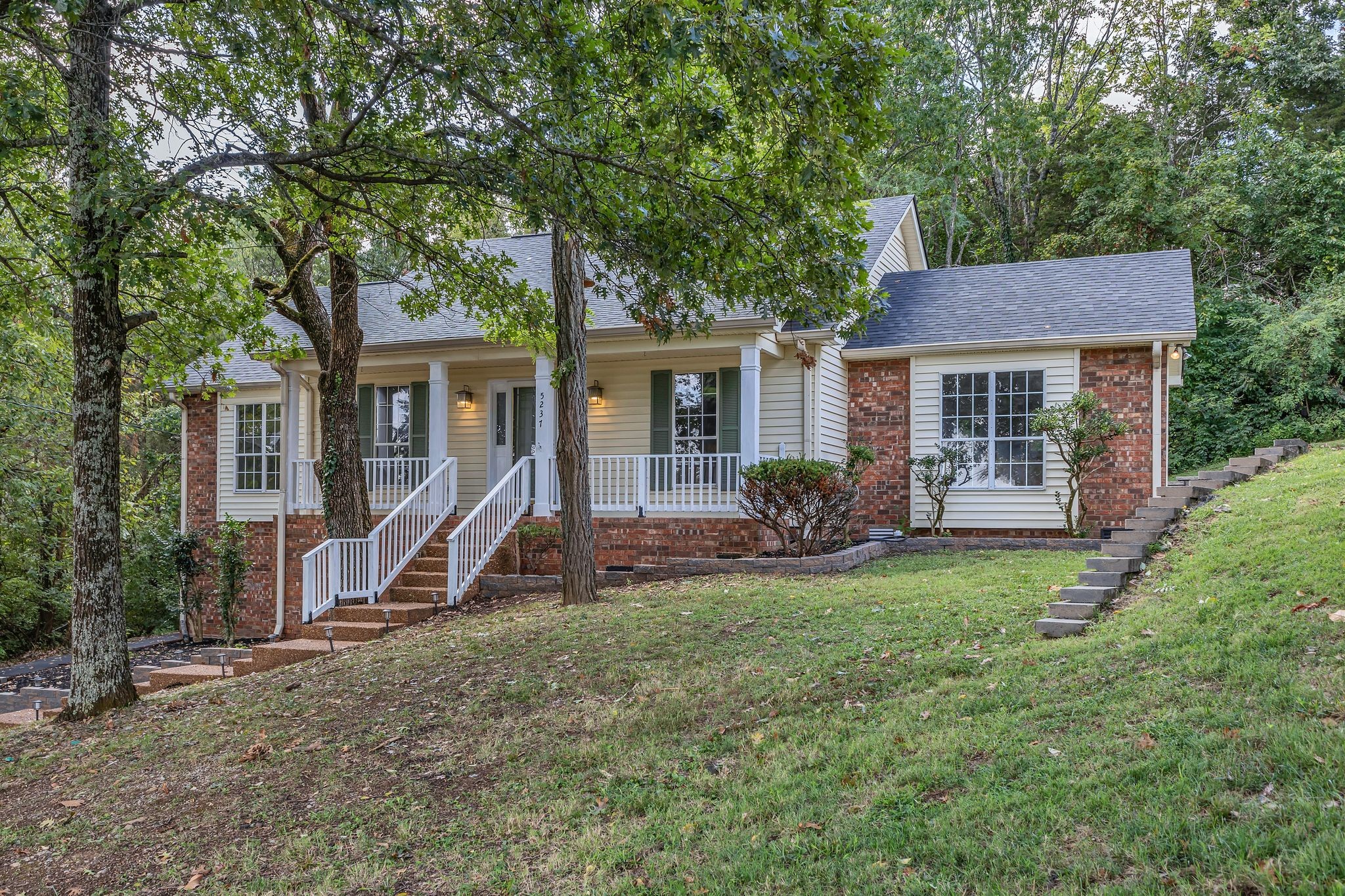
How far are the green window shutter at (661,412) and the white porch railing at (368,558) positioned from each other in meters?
3.44

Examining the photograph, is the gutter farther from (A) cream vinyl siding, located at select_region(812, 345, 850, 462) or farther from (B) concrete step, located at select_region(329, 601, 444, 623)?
(B) concrete step, located at select_region(329, 601, 444, 623)

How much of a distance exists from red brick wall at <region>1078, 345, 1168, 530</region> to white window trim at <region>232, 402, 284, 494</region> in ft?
45.8

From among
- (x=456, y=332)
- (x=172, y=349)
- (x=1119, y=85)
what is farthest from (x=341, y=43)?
(x=1119, y=85)

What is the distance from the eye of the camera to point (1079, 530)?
12852 mm

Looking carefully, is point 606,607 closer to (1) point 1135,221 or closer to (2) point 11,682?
(2) point 11,682

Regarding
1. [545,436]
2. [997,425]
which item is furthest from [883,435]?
[545,436]

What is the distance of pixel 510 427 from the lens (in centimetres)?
1527

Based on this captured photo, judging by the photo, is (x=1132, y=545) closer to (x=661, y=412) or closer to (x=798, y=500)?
(x=798, y=500)

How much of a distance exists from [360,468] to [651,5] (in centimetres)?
874

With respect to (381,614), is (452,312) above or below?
above

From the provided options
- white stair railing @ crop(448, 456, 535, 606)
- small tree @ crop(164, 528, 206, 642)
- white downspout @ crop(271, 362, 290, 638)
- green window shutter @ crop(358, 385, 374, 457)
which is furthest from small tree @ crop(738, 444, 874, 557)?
small tree @ crop(164, 528, 206, 642)

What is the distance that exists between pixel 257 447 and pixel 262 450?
0.15 m

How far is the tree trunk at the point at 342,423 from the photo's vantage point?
12.1m

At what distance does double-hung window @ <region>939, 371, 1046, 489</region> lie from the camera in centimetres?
1352
